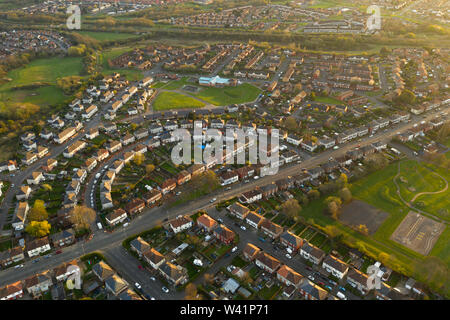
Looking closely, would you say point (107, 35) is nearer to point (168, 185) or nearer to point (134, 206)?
point (168, 185)

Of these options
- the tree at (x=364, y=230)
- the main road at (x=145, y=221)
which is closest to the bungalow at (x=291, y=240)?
the tree at (x=364, y=230)

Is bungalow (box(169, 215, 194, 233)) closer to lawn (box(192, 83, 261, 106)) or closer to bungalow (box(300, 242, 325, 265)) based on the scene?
bungalow (box(300, 242, 325, 265))

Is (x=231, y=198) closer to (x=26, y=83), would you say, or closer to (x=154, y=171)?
(x=154, y=171)

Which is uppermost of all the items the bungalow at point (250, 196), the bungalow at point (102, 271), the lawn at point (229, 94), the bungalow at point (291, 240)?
the lawn at point (229, 94)

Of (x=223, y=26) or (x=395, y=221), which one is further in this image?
(x=223, y=26)

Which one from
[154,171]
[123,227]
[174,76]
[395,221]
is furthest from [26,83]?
[395,221]

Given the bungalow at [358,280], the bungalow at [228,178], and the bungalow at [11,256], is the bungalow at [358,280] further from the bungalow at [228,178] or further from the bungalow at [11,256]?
the bungalow at [11,256]

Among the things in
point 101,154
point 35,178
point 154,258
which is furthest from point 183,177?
point 35,178
